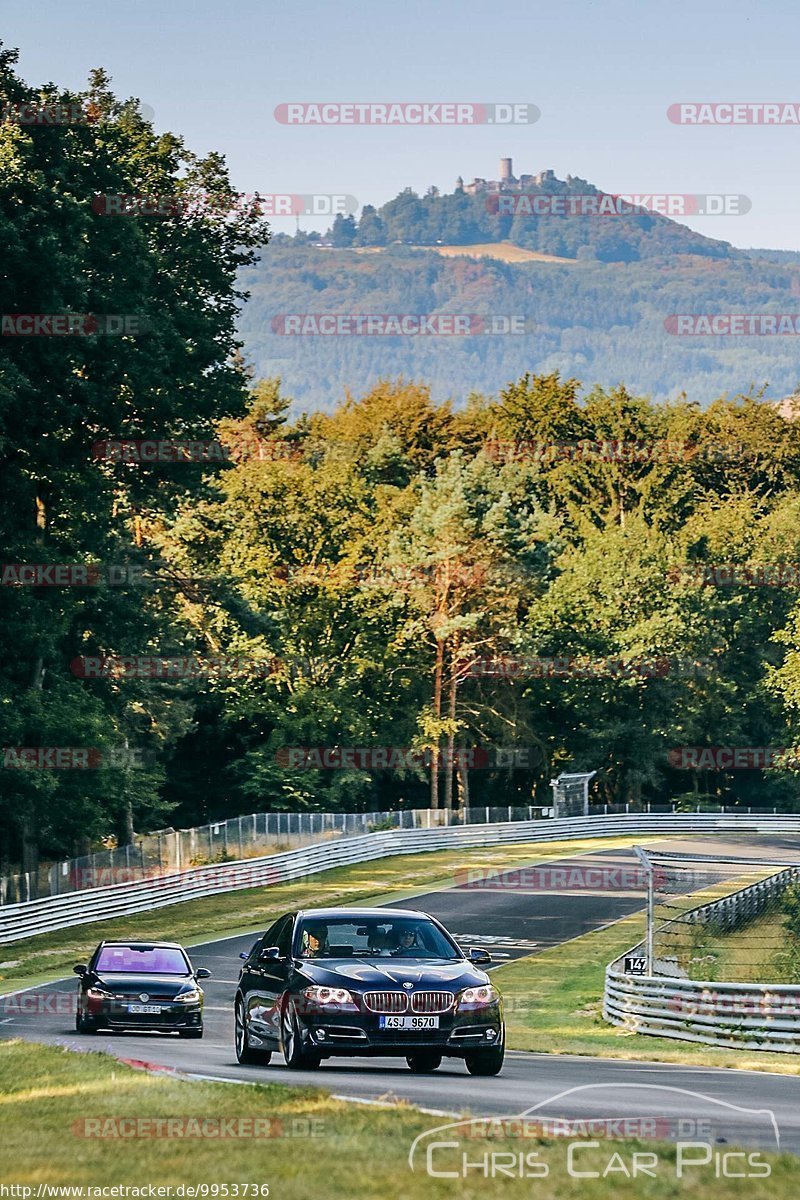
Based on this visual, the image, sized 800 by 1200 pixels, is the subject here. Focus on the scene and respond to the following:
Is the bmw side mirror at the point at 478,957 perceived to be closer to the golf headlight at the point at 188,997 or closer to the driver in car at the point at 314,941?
the driver in car at the point at 314,941

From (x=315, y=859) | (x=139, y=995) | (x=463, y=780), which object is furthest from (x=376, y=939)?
(x=463, y=780)

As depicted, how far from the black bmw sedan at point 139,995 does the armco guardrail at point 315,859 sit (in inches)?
716

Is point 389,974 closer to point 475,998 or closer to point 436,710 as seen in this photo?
point 475,998

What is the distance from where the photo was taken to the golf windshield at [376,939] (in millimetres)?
16797

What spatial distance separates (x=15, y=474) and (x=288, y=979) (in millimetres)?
27865

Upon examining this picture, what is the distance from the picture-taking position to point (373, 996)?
15.8 meters

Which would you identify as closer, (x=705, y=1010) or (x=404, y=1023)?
(x=404, y=1023)

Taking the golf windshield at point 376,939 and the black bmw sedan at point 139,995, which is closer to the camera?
the golf windshield at point 376,939

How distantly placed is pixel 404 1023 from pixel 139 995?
774 cm

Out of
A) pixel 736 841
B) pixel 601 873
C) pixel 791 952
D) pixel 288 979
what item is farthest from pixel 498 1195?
pixel 736 841

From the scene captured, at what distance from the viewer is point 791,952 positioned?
35.2m
